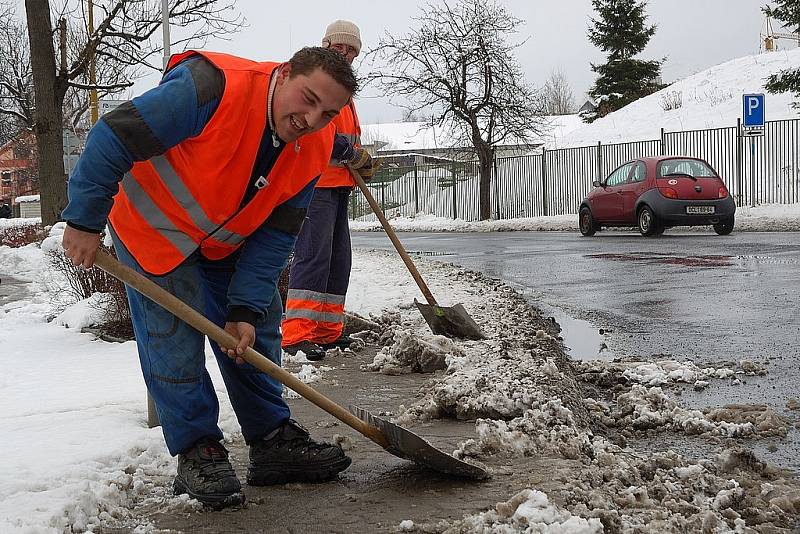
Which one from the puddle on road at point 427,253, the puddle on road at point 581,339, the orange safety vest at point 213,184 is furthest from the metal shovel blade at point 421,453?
the puddle on road at point 427,253

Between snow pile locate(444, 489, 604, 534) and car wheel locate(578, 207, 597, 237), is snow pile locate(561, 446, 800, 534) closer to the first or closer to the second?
snow pile locate(444, 489, 604, 534)

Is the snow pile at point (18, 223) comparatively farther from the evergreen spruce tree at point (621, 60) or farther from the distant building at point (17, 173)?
the evergreen spruce tree at point (621, 60)

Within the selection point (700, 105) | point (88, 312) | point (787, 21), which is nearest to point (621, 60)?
point (700, 105)

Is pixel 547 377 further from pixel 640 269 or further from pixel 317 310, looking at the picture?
pixel 640 269

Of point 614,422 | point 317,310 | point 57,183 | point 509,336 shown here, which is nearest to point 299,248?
point 317,310

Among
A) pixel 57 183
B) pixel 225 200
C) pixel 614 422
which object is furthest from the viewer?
pixel 57 183

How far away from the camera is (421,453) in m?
3.04

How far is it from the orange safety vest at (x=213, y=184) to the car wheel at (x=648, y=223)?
43.0ft

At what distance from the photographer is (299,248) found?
5449 mm

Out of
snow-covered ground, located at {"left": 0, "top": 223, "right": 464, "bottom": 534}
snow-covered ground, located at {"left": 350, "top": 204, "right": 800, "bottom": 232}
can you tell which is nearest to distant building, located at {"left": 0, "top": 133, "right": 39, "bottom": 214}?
snow-covered ground, located at {"left": 350, "top": 204, "right": 800, "bottom": 232}

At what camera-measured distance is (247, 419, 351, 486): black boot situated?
3.18 m

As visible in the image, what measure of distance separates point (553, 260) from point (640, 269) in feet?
6.81

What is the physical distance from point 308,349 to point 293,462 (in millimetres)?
2269

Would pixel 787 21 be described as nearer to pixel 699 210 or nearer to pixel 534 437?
pixel 699 210
